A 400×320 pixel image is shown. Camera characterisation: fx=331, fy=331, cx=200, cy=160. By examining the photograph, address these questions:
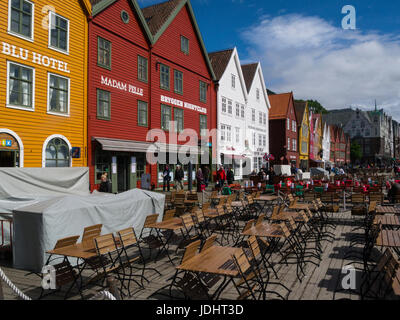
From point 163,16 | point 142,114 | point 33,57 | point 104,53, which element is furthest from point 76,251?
point 163,16

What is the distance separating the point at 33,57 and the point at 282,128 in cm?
3646

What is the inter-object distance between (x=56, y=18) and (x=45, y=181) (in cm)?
1048

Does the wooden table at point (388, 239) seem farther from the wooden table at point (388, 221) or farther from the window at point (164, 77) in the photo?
Result: the window at point (164, 77)

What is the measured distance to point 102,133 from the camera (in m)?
18.9

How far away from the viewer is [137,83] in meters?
21.7

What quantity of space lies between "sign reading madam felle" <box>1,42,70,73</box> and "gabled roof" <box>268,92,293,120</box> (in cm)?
3470

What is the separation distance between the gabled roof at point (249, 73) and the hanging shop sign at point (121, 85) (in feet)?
63.7

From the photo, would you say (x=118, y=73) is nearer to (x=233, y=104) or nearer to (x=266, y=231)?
(x=266, y=231)

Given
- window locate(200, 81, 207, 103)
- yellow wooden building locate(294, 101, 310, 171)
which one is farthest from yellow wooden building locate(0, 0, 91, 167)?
yellow wooden building locate(294, 101, 310, 171)

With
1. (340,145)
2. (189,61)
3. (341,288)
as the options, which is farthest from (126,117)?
(340,145)

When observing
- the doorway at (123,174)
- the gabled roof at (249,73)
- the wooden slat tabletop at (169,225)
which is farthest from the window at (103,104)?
the gabled roof at (249,73)

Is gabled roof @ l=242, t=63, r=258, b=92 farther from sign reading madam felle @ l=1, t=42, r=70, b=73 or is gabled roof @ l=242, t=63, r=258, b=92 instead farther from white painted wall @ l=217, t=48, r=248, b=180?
sign reading madam felle @ l=1, t=42, r=70, b=73

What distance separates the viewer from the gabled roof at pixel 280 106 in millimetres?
46688
